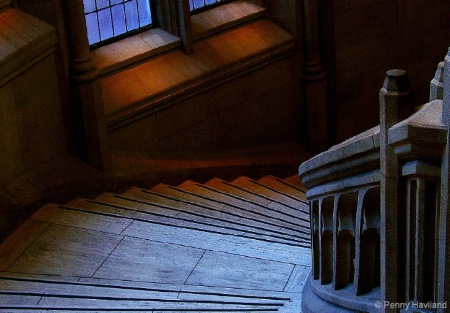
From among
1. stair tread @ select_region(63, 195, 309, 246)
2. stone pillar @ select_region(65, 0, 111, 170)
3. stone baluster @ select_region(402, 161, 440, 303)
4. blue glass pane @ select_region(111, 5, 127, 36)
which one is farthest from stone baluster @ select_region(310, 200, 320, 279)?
blue glass pane @ select_region(111, 5, 127, 36)

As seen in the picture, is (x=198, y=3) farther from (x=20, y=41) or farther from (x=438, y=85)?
(x=438, y=85)

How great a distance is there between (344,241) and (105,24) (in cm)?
590

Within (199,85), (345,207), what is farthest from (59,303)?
(199,85)

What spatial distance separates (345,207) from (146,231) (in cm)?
273

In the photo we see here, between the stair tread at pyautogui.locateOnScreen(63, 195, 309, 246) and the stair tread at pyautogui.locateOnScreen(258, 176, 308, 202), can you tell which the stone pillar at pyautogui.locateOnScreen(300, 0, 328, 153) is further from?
the stair tread at pyautogui.locateOnScreen(63, 195, 309, 246)

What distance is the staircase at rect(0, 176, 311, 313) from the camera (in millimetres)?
5863

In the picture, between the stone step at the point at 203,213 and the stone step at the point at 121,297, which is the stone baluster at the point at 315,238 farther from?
the stone step at the point at 203,213

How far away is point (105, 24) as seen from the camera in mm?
10203

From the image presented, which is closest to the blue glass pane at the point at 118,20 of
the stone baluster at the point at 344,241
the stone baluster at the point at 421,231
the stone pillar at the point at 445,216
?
the stone baluster at the point at 344,241

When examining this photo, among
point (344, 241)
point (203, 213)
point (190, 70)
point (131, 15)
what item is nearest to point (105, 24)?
point (131, 15)

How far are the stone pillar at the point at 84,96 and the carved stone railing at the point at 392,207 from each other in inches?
162

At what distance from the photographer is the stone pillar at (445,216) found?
359 cm

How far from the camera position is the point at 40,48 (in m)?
8.11

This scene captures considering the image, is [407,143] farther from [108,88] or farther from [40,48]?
[108,88]
